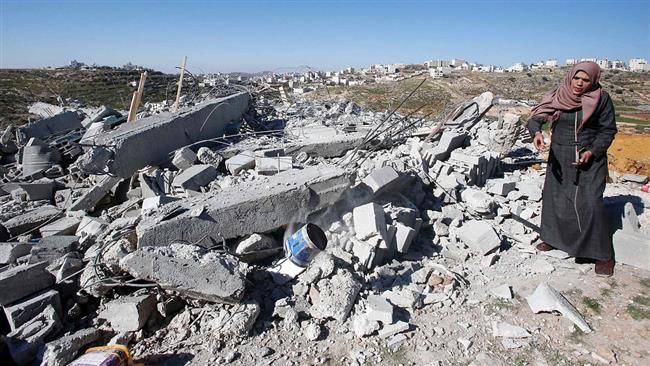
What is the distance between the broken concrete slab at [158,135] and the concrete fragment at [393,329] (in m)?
3.79

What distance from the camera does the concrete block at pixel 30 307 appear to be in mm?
2791

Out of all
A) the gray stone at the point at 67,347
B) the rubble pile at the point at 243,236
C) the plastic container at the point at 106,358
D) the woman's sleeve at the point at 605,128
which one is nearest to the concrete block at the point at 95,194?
the rubble pile at the point at 243,236

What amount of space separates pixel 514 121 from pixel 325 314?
4.43 m

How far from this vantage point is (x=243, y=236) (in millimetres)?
3492

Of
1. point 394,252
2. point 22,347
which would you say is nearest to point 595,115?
point 394,252

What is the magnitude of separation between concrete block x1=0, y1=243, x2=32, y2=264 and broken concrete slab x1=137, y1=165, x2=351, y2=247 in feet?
4.63

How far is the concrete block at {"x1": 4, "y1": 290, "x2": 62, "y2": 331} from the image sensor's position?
9.16ft

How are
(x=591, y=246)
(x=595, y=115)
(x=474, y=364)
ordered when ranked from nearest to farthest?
(x=474, y=364)
(x=595, y=115)
(x=591, y=246)

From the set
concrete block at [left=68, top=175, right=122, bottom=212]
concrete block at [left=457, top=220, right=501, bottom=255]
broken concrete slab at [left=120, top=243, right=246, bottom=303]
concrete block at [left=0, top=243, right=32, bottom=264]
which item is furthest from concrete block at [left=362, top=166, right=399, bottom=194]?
concrete block at [left=0, top=243, right=32, bottom=264]

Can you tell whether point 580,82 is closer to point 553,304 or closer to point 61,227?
point 553,304

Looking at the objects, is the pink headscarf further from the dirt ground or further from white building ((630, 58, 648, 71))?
white building ((630, 58, 648, 71))

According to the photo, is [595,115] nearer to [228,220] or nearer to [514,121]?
[514,121]

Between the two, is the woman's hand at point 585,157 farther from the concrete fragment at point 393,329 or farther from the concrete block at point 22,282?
the concrete block at point 22,282

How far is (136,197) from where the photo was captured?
15.6ft
